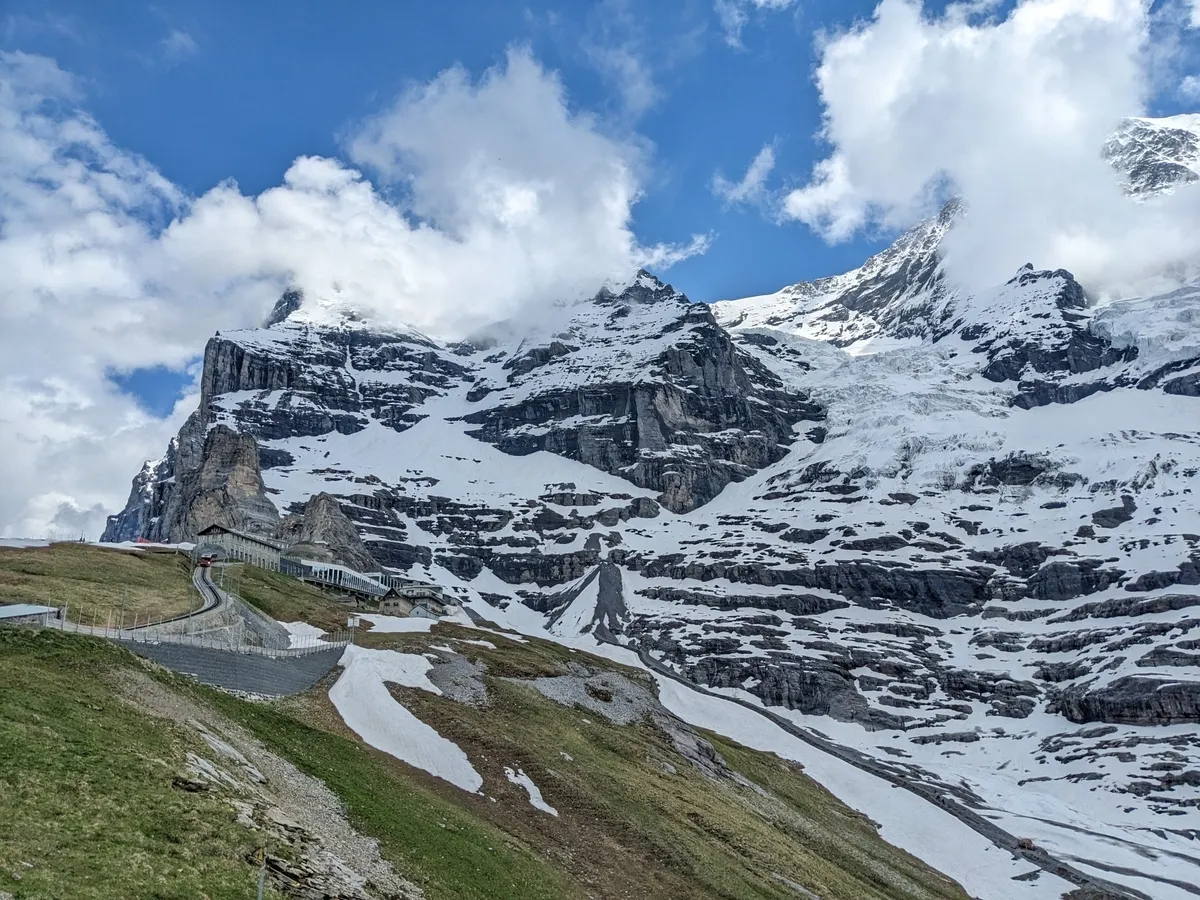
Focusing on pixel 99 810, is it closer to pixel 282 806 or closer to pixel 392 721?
pixel 282 806

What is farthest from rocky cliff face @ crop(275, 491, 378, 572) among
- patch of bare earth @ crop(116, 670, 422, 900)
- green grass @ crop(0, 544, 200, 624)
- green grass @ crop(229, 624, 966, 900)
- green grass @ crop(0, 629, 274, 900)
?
green grass @ crop(0, 629, 274, 900)

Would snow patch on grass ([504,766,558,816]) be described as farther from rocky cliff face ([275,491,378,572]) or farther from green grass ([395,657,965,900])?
rocky cliff face ([275,491,378,572])

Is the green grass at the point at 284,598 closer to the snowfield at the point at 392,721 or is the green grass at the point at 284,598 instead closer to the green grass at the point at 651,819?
the snowfield at the point at 392,721

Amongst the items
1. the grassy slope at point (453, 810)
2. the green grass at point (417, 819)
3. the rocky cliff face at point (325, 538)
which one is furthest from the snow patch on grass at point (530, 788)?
the rocky cliff face at point (325, 538)

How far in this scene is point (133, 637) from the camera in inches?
2227

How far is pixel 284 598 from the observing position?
111 metres

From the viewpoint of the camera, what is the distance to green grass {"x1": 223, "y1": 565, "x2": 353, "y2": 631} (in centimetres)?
10074

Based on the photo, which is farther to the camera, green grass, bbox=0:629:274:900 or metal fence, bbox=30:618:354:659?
metal fence, bbox=30:618:354:659

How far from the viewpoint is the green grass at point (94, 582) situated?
70750 mm

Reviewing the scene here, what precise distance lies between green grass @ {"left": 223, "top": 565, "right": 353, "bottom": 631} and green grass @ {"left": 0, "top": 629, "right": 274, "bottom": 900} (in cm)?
6480

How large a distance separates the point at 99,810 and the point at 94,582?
6514 centimetres

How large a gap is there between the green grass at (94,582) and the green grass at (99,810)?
125 ft

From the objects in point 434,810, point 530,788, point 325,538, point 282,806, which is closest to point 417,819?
point 434,810

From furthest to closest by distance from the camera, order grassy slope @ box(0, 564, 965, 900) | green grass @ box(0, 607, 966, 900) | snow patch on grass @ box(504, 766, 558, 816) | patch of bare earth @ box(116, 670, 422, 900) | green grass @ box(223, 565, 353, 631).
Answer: green grass @ box(223, 565, 353, 631) < snow patch on grass @ box(504, 766, 558, 816) < patch of bare earth @ box(116, 670, 422, 900) < grassy slope @ box(0, 564, 965, 900) < green grass @ box(0, 607, 966, 900)
